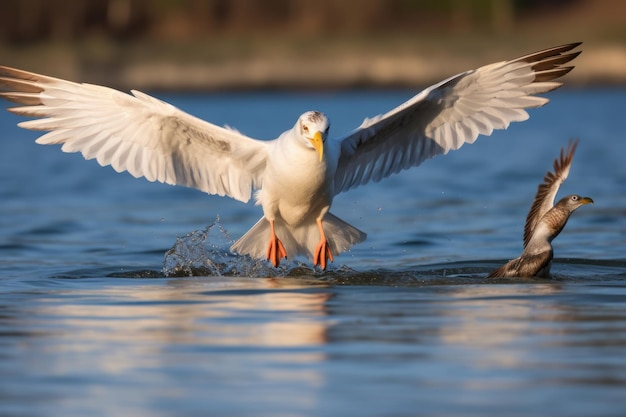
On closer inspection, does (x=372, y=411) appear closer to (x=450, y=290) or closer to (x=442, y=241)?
(x=450, y=290)

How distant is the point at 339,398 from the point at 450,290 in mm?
3609

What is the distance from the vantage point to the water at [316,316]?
5.81 m

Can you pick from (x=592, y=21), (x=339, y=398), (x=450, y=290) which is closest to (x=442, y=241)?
(x=450, y=290)

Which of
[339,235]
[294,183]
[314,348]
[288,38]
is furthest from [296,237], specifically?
[288,38]

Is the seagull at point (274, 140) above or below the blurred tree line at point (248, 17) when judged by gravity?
below

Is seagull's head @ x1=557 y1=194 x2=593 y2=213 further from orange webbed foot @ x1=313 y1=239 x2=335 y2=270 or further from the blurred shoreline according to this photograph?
the blurred shoreline

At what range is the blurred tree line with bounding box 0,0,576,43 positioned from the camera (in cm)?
4722

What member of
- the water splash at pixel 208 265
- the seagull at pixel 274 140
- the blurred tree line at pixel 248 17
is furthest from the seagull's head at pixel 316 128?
the blurred tree line at pixel 248 17

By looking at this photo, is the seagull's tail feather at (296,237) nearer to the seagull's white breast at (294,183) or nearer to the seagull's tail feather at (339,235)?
the seagull's tail feather at (339,235)

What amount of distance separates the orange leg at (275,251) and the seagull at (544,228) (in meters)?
1.65

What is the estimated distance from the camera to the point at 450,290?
30.3 ft

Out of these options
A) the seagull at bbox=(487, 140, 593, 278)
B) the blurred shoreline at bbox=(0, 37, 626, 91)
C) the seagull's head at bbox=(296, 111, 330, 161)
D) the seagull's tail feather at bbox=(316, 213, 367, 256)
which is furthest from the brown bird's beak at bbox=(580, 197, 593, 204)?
the blurred shoreline at bbox=(0, 37, 626, 91)

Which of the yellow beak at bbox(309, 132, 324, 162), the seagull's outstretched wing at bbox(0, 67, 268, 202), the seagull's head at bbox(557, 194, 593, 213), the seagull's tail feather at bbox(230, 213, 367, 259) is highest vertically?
the seagull's outstretched wing at bbox(0, 67, 268, 202)

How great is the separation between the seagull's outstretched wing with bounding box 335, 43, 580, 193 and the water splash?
1.03 m
